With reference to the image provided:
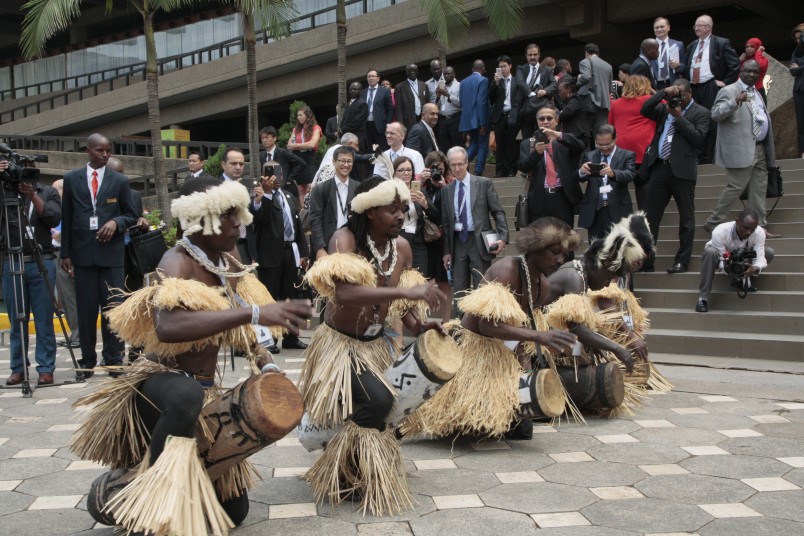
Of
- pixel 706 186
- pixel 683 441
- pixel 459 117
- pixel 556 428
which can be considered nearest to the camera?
pixel 683 441

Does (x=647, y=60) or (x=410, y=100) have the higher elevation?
(x=647, y=60)

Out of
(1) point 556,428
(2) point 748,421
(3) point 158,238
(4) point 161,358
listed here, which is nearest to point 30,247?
(3) point 158,238

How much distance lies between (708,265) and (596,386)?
3374mm

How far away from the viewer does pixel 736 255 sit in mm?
8180

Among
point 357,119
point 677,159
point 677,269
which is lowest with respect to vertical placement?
point 677,269

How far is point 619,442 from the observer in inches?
197

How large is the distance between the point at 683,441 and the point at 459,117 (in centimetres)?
830

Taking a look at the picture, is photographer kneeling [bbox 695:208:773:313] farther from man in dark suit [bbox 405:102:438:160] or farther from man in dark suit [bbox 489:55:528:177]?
man in dark suit [bbox 489:55:528:177]

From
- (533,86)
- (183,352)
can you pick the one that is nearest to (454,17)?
(533,86)

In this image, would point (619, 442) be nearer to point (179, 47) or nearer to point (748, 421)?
point (748, 421)

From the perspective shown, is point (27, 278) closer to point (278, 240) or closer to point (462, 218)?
point (278, 240)

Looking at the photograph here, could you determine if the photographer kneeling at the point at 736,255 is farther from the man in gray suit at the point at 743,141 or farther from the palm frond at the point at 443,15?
the palm frond at the point at 443,15

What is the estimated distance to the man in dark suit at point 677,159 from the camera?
8.77 m

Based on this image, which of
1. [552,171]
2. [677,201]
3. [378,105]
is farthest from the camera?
[378,105]
